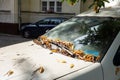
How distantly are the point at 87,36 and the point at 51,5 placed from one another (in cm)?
1749

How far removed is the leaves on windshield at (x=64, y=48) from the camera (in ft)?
10.4

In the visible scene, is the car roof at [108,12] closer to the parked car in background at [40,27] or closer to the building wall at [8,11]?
the parked car in background at [40,27]

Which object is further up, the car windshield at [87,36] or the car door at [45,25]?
the car windshield at [87,36]

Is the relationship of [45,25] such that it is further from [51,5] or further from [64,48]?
[64,48]

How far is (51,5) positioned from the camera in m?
20.9

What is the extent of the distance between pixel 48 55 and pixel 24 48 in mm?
664

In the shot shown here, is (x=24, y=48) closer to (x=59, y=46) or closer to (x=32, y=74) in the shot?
(x=59, y=46)

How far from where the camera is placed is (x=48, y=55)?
3.33 m

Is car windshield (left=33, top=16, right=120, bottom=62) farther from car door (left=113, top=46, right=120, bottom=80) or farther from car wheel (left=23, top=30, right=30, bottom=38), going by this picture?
car wheel (left=23, top=30, right=30, bottom=38)

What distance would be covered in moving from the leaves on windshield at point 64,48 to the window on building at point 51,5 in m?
16.5

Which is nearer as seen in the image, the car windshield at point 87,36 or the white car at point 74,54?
the white car at point 74,54

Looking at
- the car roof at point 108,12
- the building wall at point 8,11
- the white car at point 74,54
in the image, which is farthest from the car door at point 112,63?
the building wall at point 8,11

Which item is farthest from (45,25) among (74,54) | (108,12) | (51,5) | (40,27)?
(74,54)

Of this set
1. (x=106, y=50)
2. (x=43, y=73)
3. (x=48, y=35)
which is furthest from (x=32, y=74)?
(x=48, y=35)
